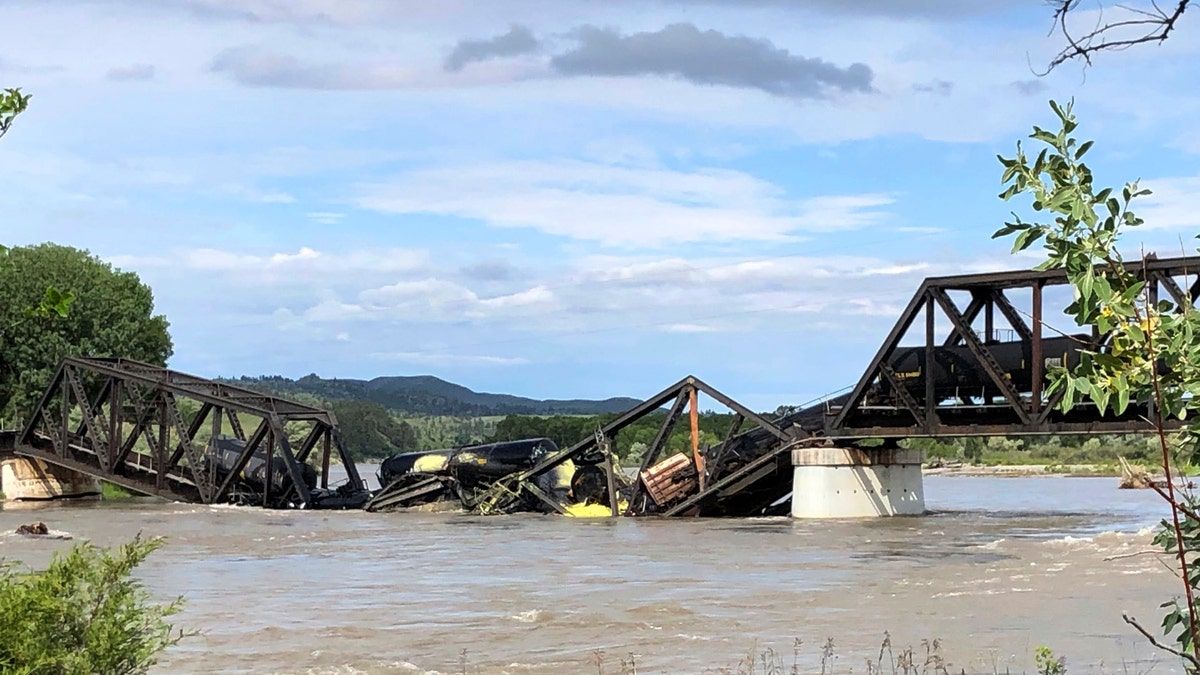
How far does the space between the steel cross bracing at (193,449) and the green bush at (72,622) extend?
4043 centimetres

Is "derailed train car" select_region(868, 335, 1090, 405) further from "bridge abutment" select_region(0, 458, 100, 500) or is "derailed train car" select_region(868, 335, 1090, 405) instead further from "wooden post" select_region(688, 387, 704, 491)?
"bridge abutment" select_region(0, 458, 100, 500)

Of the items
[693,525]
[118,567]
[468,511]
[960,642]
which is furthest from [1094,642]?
[468,511]

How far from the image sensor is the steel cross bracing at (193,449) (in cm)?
5041

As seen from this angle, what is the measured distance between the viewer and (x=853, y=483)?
139 feet

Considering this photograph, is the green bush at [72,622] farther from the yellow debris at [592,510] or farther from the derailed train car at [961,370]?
the yellow debris at [592,510]

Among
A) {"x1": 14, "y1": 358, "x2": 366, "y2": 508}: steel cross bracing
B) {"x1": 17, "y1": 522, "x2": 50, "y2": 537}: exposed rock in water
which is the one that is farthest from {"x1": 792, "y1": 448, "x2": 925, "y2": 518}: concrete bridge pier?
{"x1": 17, "y1": 522, "x2": 50, "y2": 537}: exposed rock in water

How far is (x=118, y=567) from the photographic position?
28.5ft

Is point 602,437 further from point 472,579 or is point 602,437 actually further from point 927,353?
point 472,579

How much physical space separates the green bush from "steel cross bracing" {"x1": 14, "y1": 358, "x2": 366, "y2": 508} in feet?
133

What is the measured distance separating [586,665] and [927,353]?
25714 mm

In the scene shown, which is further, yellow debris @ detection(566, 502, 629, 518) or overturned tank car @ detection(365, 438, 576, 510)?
overturned tank car @ detection(365, 438, 576, 510)

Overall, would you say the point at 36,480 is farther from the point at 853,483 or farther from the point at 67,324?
the point at 853,483

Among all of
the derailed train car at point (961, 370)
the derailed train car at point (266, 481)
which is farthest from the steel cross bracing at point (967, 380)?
the derailed train car at point (266, 481)

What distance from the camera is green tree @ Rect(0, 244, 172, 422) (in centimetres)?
6800
